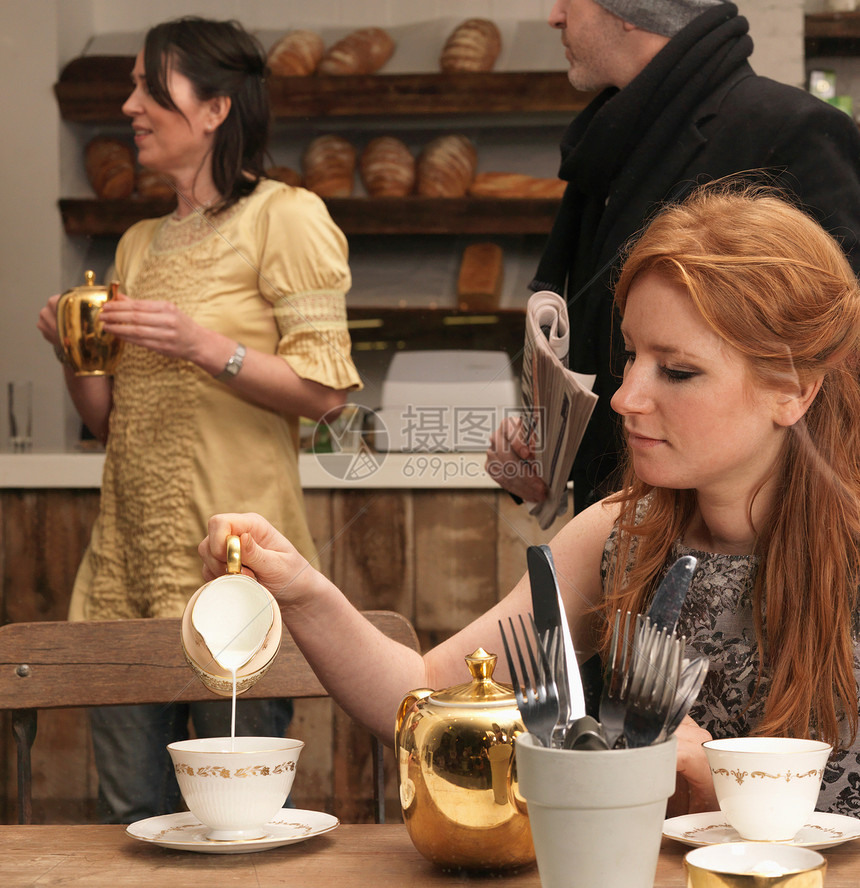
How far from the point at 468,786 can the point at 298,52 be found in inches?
61.3

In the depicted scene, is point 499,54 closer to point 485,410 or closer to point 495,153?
A: point 495,153

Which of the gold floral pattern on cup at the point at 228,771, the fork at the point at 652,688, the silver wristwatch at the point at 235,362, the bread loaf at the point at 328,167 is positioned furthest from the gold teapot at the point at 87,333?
the fork at the point at 652,688

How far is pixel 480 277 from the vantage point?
1.80 meters

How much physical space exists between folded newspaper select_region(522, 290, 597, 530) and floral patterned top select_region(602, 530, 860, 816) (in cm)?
21

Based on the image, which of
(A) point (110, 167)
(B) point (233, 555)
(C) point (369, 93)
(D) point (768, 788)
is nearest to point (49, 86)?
(A) point (110, 167)

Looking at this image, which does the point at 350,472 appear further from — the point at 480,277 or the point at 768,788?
the point at 768,788

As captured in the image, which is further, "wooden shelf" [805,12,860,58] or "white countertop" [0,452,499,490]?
"wooden shelf" [805,12,860,58]

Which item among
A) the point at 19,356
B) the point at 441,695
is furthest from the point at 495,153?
the point at 441,695

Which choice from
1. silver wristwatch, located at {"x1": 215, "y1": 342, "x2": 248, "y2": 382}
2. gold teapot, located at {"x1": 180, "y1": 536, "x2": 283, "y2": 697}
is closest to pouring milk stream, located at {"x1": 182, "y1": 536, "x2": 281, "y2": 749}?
gold teapot, located at {"x1": 180, "y1": 536, "x2": 283, "y2": 697}

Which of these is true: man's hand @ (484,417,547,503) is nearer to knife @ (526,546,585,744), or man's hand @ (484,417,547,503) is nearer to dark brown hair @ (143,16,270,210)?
dark brown hair @ (143,16,270,210)

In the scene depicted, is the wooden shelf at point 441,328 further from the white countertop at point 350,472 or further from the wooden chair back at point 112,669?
the wooden chair back at point 112,669

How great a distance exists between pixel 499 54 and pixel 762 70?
1.36 feet

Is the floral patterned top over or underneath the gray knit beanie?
underneath

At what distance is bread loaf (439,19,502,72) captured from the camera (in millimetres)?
1793
